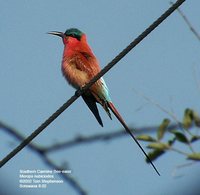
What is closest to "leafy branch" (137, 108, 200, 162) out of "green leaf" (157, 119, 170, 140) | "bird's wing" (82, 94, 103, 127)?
"green leaf" (157, 119, 170, 140)

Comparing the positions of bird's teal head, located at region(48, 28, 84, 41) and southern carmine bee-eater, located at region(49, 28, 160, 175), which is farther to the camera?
bird's teal head, located at region(48, 28, 84, 41)

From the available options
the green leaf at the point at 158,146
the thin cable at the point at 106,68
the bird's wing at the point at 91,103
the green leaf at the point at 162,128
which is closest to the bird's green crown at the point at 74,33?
the bird's wing at the point at 91,103

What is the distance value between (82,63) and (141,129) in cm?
174

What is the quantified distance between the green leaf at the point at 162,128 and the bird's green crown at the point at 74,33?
8.10 feet

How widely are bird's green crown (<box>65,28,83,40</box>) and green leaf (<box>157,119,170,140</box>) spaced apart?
2470 mm

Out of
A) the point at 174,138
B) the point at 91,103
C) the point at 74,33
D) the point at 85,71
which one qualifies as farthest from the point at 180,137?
the point at 74,33

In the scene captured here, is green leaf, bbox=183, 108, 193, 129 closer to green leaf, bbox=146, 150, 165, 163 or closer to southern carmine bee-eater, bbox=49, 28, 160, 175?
green leaf, bbox=146, 150, 165, 163

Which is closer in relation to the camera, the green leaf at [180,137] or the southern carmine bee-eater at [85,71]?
the green leaf at [180,137]

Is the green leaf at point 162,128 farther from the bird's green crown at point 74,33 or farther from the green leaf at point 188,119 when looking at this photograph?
the bird's green crown at point 74,33

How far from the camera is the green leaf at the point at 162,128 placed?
232cm

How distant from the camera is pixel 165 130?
236cm

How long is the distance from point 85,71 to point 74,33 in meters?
0.76

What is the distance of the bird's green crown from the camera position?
477cm

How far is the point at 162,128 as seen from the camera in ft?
7.72
